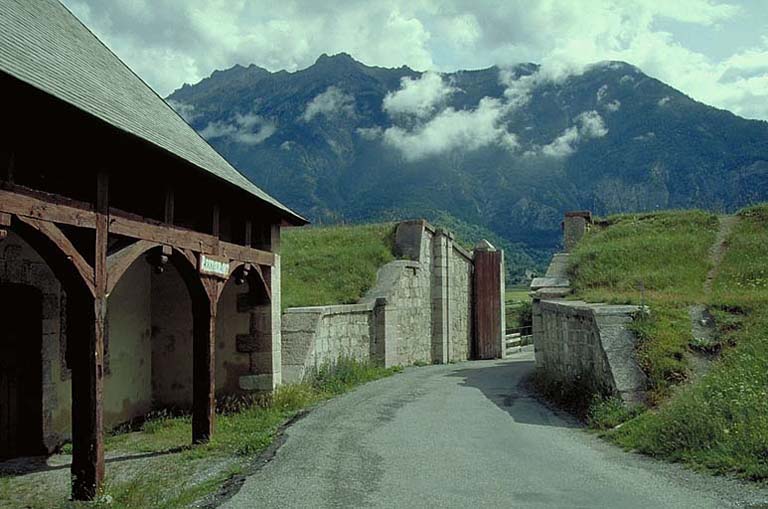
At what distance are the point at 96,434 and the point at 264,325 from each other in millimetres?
5486

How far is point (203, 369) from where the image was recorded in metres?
9.53

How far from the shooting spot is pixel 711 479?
6.99m

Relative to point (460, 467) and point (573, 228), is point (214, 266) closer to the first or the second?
point (460, 467)

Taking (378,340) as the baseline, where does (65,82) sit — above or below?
above

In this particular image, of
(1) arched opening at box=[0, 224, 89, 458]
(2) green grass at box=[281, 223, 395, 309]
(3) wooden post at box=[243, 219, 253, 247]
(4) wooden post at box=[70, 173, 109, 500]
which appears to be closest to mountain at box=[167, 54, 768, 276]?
(2) green grass at box=[281, 223, 395, 309]

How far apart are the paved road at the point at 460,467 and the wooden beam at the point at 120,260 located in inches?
90.9

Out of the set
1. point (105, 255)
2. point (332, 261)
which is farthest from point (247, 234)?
point (332, 261)

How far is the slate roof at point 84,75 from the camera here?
614cm

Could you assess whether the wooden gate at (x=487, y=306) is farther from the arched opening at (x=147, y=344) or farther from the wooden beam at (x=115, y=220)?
the wooden beam at (x=115, y=220)

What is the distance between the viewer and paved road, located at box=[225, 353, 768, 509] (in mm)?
6559

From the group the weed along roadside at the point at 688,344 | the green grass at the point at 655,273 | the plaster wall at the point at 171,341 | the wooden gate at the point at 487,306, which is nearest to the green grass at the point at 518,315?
the wooden gate at the point at 487,306

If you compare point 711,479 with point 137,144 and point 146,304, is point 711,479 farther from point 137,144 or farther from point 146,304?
point 146,304

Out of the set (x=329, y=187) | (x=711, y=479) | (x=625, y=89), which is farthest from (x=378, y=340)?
(x=625, y=89)

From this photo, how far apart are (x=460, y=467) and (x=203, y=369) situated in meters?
3.60
